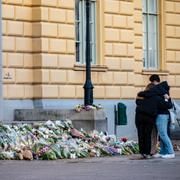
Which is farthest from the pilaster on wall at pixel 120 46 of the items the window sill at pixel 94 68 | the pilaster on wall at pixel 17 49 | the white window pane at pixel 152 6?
the pilaster on wall at pixel 17 49

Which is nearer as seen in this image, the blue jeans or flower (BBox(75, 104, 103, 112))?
the blue jeans

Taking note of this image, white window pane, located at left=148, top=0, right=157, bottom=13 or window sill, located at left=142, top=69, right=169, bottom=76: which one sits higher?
white window pane, located at left=148, top=0, right=157, bottom=13

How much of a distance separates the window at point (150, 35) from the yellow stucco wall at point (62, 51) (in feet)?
1.47

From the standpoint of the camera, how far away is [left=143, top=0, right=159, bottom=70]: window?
28812 millimetres

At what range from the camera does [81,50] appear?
25.9 metres

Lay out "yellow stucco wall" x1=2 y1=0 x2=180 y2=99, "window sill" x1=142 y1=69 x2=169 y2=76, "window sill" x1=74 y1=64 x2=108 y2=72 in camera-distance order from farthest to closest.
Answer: "window sill" x1=142 y1=69 x2=169 y2=76
"window sill" x1=74 y1=64 x2=108 y2=72
"yellow stucco wall" x1=2 y1=0 x2=180 y2=99

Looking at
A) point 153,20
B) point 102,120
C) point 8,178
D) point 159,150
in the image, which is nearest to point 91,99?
point 102,120

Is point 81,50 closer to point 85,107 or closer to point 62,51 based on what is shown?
point 62,51

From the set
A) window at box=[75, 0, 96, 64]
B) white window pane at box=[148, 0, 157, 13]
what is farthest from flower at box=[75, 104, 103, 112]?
white window pane at box=[148, 0, 157, 13]

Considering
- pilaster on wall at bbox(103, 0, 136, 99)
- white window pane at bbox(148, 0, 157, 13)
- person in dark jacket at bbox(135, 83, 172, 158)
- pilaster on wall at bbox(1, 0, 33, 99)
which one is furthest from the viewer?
white window pane at bbox(148, 0, 157, 13)

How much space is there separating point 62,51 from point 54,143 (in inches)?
157

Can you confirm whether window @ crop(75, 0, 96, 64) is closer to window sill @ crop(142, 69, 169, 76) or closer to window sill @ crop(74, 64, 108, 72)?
window sill @ crop(74, 64, 108, 72)

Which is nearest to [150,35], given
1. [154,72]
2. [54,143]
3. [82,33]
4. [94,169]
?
[154,72]

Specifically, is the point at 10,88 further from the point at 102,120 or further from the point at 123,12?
the point at 123,12
